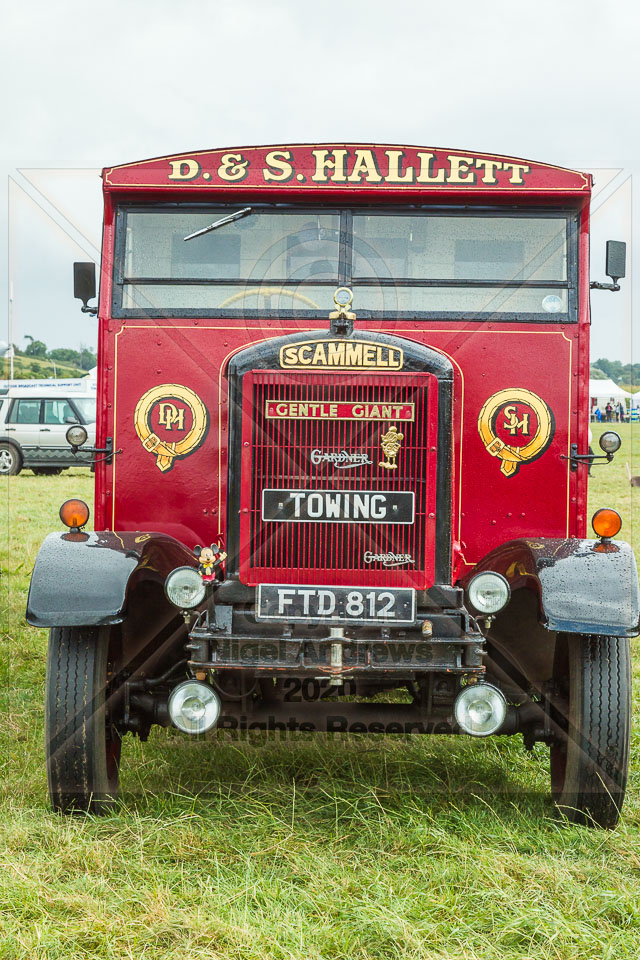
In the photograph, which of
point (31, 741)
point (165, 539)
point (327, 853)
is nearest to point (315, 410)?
point (165, 539)

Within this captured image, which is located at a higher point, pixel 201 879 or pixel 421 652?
pixel 421 652

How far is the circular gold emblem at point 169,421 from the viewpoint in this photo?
4836 mm

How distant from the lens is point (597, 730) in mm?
3846

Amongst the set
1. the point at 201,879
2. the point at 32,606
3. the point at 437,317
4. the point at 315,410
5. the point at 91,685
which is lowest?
the point at 201,879

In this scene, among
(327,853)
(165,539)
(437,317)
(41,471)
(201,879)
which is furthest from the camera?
(41,471)

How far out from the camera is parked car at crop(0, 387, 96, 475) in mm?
21438

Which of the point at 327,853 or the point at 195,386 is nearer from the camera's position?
the point at 327,853

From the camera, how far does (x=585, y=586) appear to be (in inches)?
150

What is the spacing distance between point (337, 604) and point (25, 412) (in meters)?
19.6

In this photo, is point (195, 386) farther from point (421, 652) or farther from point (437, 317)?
point (421, 652)

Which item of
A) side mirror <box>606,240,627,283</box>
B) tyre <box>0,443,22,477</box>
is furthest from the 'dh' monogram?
tyre <box>0,443,22,477</box>

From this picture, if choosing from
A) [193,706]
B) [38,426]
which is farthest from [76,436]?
[38,426]

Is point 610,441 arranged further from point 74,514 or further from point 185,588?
point 74,514

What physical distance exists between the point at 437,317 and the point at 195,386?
4.11ft
